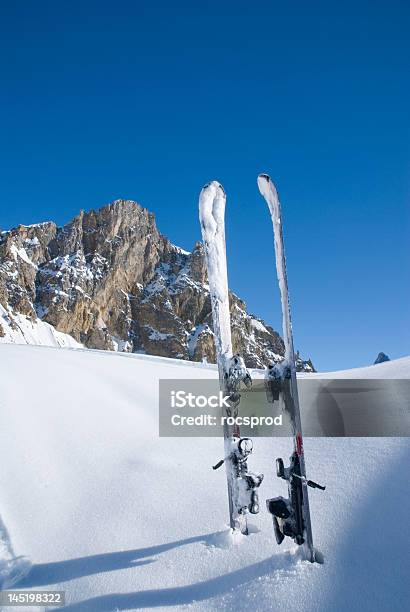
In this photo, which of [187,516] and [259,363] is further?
[259,363]

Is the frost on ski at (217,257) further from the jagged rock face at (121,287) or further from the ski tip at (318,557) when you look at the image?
the jagged rock face at (121,287)

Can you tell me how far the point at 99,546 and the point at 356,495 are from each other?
2342 millimetres

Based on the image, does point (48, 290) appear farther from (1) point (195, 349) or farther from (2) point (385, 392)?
(2) point (385, 392)

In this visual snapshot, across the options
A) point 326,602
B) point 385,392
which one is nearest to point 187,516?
point 326,602

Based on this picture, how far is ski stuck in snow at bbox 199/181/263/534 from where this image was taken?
3791 mm

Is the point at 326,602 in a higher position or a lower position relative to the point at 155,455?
lower

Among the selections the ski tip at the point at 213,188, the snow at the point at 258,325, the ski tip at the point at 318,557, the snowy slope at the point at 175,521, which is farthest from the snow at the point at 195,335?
the ski tip at the point at 318,557

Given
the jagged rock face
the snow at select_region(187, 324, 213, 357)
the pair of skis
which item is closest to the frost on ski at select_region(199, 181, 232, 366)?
the pair of skis

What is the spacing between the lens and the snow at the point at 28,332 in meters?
81.5

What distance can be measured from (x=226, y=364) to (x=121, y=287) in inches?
4921

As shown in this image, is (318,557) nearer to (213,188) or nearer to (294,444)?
(294,444)

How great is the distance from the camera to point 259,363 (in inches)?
4882

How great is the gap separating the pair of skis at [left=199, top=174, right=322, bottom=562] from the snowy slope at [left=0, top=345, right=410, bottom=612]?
0.78ft

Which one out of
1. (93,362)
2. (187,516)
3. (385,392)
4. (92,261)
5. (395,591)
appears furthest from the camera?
(92,261)
